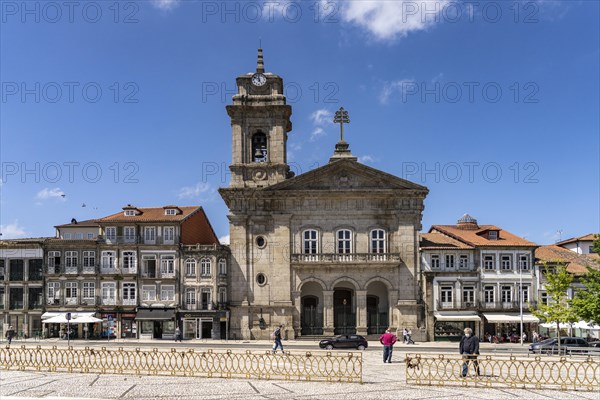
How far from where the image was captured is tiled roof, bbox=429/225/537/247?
52375 mm

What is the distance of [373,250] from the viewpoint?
51750 millimetres

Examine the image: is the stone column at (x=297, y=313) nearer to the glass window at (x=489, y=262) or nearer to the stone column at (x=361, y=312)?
the stone column at (x=361, y=312)

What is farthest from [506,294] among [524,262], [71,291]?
[71,291]

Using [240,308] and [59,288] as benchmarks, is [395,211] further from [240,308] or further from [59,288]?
[59,288]

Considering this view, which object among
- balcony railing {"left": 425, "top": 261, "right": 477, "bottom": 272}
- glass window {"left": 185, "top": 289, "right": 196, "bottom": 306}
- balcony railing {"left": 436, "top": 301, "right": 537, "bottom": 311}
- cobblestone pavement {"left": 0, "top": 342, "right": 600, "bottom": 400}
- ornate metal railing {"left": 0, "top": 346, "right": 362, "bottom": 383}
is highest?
balcony railing {"left": 425, "top": 261, "right": 477, "bottom": 272}

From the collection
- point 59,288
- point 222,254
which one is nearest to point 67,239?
point 59,288

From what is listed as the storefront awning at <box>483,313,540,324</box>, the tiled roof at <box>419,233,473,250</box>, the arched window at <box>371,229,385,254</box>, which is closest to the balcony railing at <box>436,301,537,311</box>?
the storefront awning at <box>483,313,540,324</box>

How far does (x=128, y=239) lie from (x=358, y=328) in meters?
20.8

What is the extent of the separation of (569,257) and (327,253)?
78.5ft

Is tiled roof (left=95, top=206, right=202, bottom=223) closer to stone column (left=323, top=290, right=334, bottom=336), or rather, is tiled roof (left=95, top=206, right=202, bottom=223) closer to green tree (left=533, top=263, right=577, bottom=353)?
stone column (left=323, top=290, right=334, bottom=336)

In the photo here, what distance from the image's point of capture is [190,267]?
172 ft

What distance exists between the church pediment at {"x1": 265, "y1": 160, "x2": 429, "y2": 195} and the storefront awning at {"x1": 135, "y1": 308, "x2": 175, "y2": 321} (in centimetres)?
1327

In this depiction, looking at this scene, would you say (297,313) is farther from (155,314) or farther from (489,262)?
(489,262)

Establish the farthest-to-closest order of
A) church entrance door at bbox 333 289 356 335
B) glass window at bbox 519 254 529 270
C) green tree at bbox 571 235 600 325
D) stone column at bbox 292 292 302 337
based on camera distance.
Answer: glass window at bbox 519 254 529 270
church entrance door at bbox 333 289 356 335
stone column at bbox 292 292 302 337
green tree at bbox 571 235 600 325
